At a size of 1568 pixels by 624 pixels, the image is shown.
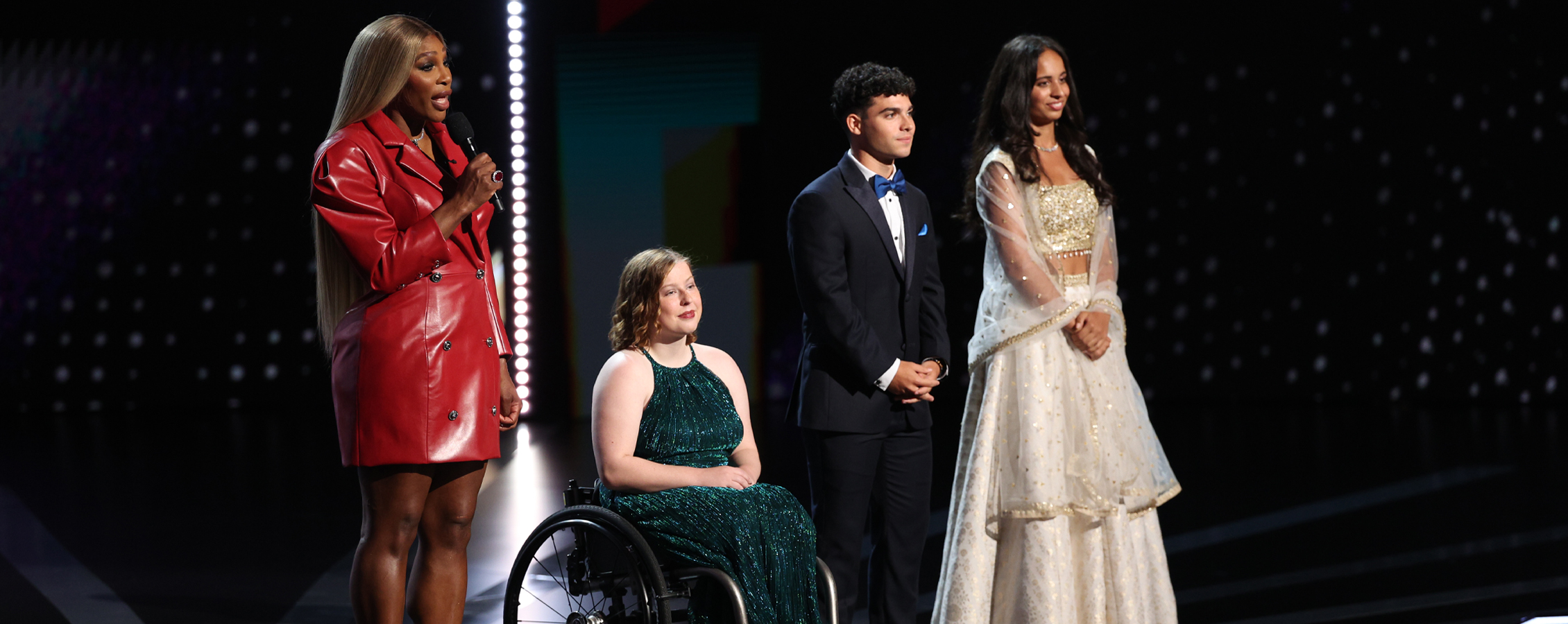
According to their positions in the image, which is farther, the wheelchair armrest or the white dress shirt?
the white dress shirt

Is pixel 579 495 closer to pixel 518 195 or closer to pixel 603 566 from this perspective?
pixel 603 566

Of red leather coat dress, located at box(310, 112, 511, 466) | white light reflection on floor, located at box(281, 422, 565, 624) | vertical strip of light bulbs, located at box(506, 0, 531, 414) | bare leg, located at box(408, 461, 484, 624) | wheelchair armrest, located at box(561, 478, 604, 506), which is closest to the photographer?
red leather coat dress, located at box(310, 112, 511, 466)

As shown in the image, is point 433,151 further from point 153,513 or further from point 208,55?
point 208,55

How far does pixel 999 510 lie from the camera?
2.50 meters

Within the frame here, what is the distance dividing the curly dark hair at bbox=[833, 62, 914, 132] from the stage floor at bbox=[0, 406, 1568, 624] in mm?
1340

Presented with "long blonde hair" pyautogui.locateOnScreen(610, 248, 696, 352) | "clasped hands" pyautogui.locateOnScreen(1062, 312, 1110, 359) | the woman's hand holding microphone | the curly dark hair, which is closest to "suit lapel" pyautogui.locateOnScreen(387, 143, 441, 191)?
the woman's hand holding microphone

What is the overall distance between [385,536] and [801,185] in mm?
5318

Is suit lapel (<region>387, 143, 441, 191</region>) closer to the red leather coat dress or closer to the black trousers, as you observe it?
the red leather coat dress

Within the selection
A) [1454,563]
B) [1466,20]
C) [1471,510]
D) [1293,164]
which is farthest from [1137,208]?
[1454,563]

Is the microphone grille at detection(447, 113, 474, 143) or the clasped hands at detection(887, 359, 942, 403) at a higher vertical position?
the microphone grille at detection(447, 113, 474, 143)

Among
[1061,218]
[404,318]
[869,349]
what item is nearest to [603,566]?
[404,318]

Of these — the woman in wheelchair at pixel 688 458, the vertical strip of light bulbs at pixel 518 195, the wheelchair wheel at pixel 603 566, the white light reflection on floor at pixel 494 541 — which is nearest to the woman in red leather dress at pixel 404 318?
the wheelchair wheel at pixel 603 566

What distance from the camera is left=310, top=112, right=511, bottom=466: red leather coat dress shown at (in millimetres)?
1907

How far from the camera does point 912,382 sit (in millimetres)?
2518
